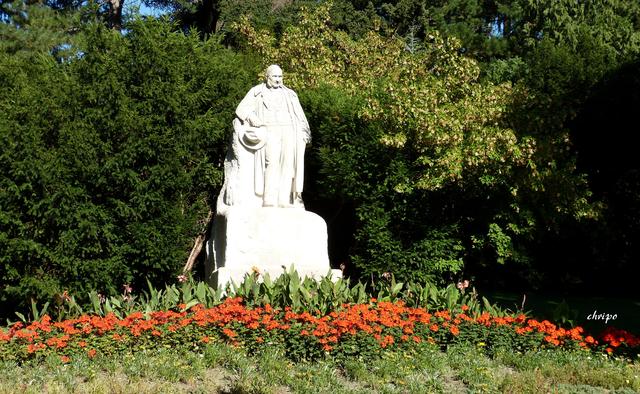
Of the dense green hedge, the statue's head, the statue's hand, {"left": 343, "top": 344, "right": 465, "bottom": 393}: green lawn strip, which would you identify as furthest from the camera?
the dense green hedge

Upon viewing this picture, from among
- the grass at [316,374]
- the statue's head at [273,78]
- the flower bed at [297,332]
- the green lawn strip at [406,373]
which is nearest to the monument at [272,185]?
the statue's head at [273,78]

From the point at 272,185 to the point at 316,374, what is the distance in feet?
11.7

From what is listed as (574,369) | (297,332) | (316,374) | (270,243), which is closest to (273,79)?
(270,243)

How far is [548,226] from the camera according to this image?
1327 centimetres

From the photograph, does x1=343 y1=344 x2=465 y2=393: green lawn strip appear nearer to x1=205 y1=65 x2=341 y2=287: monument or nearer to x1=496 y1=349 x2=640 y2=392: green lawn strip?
x1=496 y1=349 x2=640 y2=392: green lawn strip

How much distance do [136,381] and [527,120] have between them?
30.1 feet

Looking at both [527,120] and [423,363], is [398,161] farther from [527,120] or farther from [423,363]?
[423,363]

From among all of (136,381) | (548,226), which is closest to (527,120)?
(548,226)

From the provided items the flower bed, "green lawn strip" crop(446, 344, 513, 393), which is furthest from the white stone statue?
"green lawn strip" crop(446, 344, 513, 393)

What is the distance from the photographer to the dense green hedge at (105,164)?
29.9 feet

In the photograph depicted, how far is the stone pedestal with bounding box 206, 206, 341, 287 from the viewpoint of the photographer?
831 cm

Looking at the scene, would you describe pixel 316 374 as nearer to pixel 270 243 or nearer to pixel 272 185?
pixel 270 243

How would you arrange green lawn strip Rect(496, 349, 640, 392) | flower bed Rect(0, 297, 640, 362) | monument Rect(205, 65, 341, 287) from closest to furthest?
green lawn strip Rect(496, 349, 640, 392), flower bed Rect(0, 297, 640, 362), monument Rect(205, 65, 341, 287)

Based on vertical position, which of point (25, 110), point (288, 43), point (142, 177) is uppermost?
point (288, 43)
